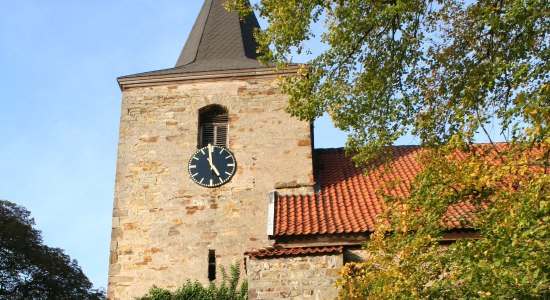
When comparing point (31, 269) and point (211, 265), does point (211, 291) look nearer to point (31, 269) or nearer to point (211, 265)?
point (211, 265)

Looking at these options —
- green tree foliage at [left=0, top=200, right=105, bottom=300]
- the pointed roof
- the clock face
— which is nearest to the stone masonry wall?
the clock face

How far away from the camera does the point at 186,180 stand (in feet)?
47.4

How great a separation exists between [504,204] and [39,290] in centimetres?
1913

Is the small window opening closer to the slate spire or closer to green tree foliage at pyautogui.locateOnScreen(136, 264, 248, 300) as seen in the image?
green tree foliage at pyautogui.locateOnScreen(136, 264, 248, 300)

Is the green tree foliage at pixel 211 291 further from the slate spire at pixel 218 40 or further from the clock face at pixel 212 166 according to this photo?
the slate spire at pixel 218 40

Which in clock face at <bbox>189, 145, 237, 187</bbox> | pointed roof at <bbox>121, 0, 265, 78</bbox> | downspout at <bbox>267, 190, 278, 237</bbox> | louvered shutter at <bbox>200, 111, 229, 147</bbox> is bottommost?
downspout at <bbox>267, 190, 278, 237</bbox>

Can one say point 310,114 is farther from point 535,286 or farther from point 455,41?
point 535,286

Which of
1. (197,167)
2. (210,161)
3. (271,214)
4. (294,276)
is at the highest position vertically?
(210,161)

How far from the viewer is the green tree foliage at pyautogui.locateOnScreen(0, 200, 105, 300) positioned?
22.5 m

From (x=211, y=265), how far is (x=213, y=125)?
338cm

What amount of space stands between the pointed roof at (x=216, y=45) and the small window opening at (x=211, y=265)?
4444 millimetres

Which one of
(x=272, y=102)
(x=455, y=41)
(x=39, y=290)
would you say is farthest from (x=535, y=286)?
(x=39, y=290)

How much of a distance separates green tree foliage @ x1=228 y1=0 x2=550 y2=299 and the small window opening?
4.90m

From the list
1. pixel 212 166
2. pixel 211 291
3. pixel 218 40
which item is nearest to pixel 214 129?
pixel 212 166
